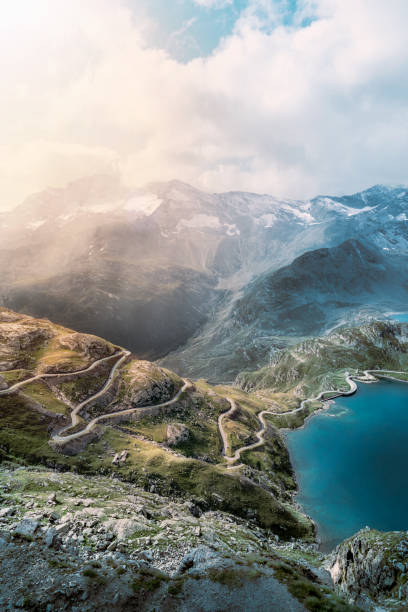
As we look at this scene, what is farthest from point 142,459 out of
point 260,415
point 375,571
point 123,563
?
point 260,415

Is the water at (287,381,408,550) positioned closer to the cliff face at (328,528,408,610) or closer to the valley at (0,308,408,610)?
→ the valley at (0,308,408,610)

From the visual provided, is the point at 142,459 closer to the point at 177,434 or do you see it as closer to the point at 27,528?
the point at 177,434

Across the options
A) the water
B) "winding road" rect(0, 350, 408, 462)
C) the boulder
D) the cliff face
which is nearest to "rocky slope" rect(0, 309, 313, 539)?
"winding road" rect(0, 350, 408, 462)

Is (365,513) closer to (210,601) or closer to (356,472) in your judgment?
(356,472)

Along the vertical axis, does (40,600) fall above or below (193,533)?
above

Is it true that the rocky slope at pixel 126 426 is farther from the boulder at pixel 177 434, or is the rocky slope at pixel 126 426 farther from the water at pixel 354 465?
the water at pixel 354 465

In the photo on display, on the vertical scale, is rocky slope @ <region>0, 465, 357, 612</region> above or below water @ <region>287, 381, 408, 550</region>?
above

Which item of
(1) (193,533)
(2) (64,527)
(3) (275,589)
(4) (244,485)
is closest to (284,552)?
(4) (244,485)
